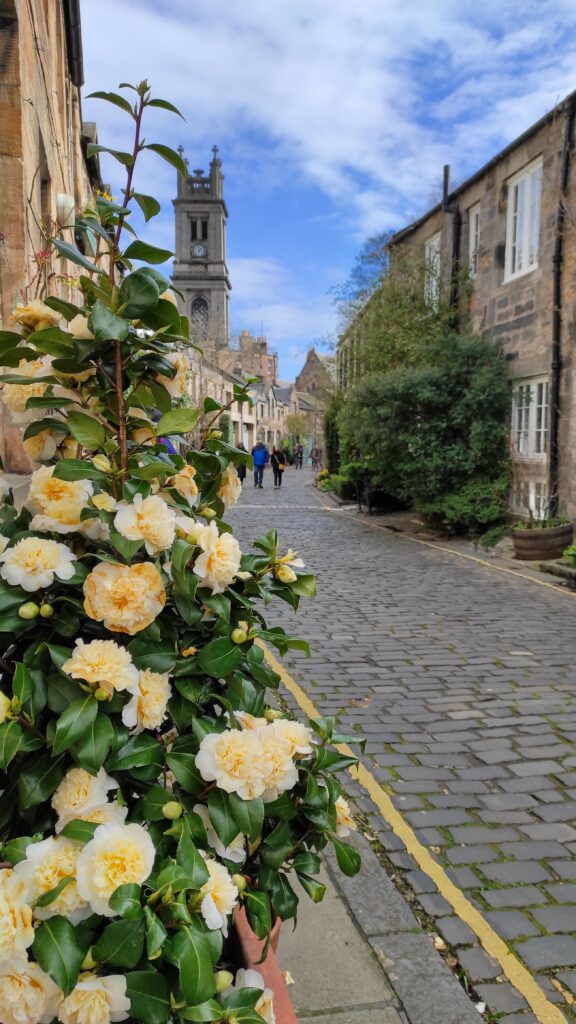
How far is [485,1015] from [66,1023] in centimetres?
156

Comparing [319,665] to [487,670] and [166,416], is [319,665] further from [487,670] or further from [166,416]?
[166,416]

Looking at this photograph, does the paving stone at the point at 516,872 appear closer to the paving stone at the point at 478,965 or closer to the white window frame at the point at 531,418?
the paving stone at the point at 478,965

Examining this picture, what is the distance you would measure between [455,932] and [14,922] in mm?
1996

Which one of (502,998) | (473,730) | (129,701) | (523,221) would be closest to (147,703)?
(129,701)

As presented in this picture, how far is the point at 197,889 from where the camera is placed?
4.76 ft

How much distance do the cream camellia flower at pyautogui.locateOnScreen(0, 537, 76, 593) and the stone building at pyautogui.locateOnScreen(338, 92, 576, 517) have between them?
36.9ft

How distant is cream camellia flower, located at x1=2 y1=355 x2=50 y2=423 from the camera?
68.9 inches

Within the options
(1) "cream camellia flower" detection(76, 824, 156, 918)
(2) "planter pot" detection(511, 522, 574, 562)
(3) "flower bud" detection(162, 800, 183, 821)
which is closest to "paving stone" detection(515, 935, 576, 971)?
(3) "flower bud" detection(162, 800, 183, 821)

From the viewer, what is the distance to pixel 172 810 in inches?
61.1

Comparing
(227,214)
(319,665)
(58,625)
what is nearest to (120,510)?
(58,625)

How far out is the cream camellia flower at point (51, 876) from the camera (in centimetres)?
133

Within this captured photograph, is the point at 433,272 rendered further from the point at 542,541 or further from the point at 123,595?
the point at 123,595

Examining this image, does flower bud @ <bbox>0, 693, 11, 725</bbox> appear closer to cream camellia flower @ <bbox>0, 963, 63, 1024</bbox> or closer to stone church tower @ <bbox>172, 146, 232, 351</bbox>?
cream camellia flower @ <bbox>0, 963, 63, 1024</bbox>

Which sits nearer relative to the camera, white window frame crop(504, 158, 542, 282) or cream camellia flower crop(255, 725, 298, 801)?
cream camellia flower crop(255, 725, 298, 801)
